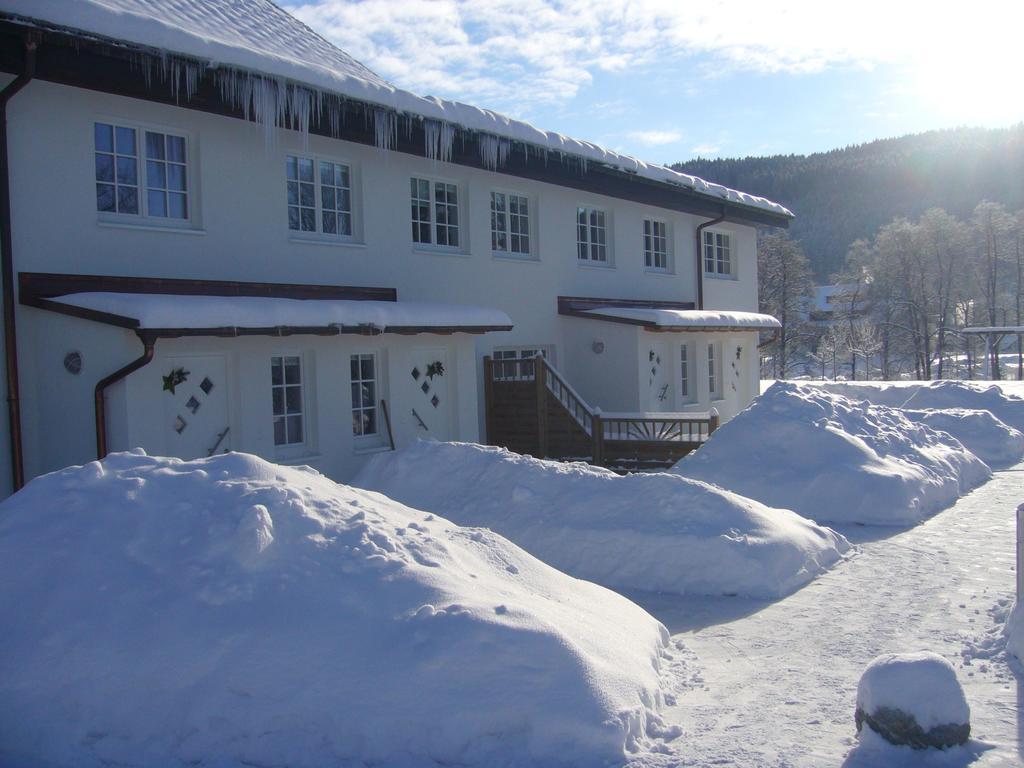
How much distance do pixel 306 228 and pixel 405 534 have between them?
294 inches

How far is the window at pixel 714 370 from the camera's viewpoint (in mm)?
19562

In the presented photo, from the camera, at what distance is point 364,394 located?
1205 centimetres

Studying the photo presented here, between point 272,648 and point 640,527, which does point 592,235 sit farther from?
point 272,648

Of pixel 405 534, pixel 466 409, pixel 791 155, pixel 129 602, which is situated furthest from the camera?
pixel 791 155

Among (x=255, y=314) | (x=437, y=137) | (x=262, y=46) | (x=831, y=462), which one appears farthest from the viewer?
(x=437, y=137)

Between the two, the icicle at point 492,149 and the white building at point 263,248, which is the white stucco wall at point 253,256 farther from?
the icicle at point 492,149

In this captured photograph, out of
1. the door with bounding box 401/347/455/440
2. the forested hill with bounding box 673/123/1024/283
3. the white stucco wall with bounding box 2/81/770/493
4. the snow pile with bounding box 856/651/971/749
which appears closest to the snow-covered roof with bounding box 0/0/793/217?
the white stucco wall with bounding box 2/81/770/493

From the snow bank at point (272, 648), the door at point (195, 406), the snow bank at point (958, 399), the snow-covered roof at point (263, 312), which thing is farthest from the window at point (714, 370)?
the snow bank at point (272, 648)

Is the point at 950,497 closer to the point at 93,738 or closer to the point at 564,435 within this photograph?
the point at 564,435

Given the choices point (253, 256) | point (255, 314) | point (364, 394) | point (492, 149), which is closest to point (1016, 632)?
point (255, 314)

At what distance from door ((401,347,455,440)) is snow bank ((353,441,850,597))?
8.57 feet

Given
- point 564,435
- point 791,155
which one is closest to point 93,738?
point 564,435

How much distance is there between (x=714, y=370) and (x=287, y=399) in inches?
442

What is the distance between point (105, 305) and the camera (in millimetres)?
8664
